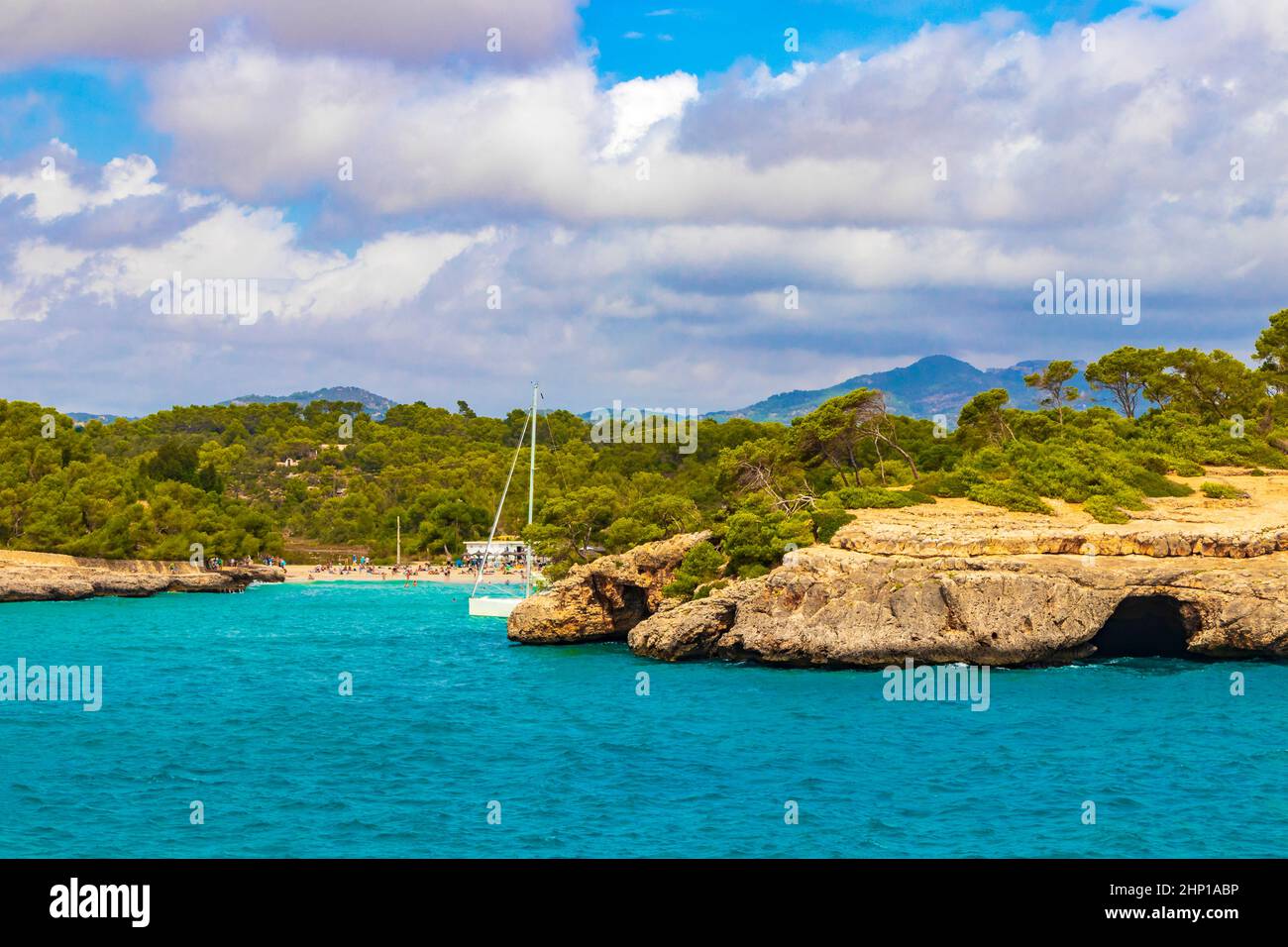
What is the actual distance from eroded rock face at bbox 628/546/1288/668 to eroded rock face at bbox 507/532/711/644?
24.1 ft

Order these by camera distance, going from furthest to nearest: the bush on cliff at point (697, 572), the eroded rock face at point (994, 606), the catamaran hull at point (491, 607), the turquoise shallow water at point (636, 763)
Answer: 1. the catamaran hull at point (491, 607)
2. the bush on cliff at point (697, 572)
3. the eroded rock face at point (994, 606)
4. the turquoise shallow water at point (636, 763)

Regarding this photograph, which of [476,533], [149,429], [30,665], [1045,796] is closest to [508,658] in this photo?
Result: [30,665]

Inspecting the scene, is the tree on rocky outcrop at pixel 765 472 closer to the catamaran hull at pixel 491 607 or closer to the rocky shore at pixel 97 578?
the catamaran hull at pixel 491 607

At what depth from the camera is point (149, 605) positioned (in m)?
71.4

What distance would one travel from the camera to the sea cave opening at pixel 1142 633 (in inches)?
1598

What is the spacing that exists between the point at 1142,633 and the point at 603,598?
2041 cm

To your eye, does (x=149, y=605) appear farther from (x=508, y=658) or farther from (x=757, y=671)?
(x=757, y=671)

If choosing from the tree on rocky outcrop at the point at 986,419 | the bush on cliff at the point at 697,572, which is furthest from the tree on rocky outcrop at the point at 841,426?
the bush on cliff at the point at 697,572

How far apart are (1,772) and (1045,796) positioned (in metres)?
23.4

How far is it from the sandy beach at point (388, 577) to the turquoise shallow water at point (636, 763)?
41.4 metres

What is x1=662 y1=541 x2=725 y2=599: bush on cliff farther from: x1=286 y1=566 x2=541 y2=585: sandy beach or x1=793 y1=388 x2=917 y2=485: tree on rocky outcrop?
x1=286 y1=566 x2=541 y2=585: sandy beach

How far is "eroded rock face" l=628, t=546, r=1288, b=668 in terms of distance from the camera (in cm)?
3675

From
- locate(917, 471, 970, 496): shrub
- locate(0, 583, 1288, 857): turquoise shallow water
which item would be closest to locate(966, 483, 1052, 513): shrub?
locate(917, 471, 970, 496): shrub

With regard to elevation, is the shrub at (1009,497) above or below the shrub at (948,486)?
below
